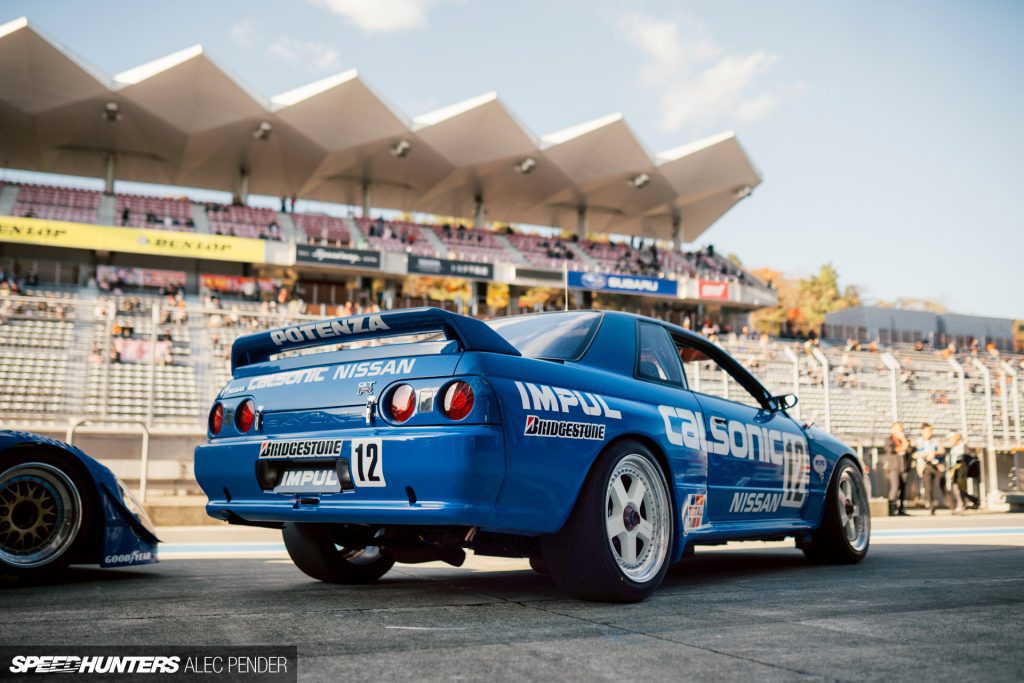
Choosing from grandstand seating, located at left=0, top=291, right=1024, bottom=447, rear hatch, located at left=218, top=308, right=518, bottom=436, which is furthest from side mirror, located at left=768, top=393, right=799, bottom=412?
grandstand seating, located at left=0, top=291, right=1024, bottom=447

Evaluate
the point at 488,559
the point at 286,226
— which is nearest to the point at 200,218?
the point at 286,226

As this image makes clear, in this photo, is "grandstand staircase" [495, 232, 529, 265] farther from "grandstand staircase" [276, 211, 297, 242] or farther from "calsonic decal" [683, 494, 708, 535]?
"calsonic decal" [683, 494, 708, 535]

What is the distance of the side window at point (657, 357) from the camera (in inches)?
171

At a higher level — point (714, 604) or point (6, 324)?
point (6, 324)

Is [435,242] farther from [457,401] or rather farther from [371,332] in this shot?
[457,401]

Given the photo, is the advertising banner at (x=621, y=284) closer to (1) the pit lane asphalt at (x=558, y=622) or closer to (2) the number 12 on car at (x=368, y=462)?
(1) the pit lane asphalt at (x=558, y=622)

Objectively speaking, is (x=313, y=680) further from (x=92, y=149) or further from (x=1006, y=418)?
(x=92, y=149)

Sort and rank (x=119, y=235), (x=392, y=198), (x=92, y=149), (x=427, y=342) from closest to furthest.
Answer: (x=427, y=342) → (x=119, y=235) → (x=92, y=149) → (x=392, y=198)

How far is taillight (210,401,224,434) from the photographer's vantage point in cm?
416

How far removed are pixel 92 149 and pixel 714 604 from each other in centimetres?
4406

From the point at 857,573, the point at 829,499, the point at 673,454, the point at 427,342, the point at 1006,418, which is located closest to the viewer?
the point at 427,342

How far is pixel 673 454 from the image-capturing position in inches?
162

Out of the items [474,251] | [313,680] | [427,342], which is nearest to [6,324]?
[427,342]

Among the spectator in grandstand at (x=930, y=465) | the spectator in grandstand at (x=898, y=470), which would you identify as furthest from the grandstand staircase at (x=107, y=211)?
the spectator in grandstand at (x=930, y=465)
